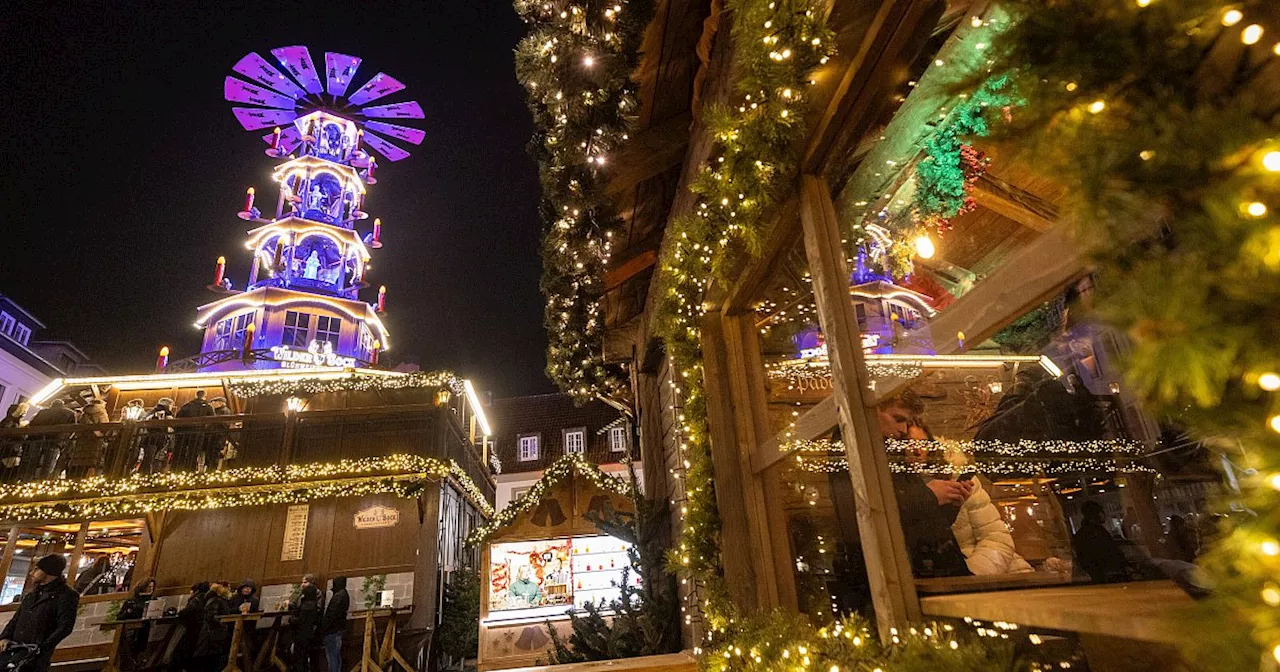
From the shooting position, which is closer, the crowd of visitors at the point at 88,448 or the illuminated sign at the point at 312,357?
the crowd of visitors at the point at 88,448

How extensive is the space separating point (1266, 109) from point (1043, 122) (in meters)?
0.31

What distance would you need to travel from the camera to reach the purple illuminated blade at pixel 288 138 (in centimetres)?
2675

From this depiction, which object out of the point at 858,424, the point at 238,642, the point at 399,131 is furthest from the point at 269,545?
the point at 399,131

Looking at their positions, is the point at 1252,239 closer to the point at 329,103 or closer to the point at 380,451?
the point at 380,451

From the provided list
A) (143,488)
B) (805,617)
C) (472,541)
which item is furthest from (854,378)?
(143,488)

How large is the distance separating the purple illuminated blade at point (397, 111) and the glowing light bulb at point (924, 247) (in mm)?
32475

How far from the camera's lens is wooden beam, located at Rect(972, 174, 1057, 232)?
5.80ft

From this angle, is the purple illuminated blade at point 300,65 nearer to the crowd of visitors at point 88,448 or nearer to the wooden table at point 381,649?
the crowd of visitors at point 88,448

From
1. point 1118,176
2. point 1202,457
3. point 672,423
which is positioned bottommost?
point 1202,457

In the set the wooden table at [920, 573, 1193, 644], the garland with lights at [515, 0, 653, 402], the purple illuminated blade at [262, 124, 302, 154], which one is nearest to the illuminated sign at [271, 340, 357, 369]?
the purple illuminated blade at [262, 124, 302, 154]

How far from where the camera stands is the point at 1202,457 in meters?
1.80

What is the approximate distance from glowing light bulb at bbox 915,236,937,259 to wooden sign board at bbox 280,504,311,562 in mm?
14047

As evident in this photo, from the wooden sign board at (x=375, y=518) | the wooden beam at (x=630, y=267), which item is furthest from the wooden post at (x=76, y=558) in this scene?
the wooden beam at (x=630, y=267)

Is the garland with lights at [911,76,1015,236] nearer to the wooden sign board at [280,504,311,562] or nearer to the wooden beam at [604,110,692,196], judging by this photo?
the wooden beam at [604,110,692,196]
